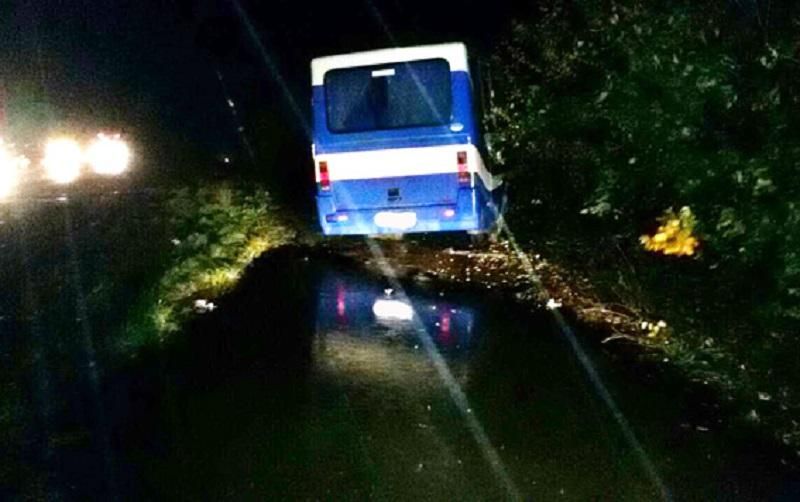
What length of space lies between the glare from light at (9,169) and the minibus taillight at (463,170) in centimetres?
Answer: 1117

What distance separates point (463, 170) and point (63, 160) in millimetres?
18178

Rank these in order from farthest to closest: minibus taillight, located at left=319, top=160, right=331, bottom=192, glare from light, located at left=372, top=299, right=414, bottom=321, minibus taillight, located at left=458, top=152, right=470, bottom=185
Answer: minibus taillight, located at left=319, top=160, right=331, bottom=192 < minibus taillight, located at left=458, top=152, right=470, bottom=185 < glare from light, located at left=372, top=299, right=414, bottom=321

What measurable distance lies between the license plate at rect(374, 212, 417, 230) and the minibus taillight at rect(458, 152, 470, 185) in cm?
82

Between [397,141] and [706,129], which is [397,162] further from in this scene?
[706,129]

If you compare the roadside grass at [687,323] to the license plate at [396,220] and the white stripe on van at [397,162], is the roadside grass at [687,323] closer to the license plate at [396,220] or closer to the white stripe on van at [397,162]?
the white stripe on van at [397,162]

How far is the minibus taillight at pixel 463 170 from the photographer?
15188 millimetres

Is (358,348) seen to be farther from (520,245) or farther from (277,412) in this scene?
(520,245)

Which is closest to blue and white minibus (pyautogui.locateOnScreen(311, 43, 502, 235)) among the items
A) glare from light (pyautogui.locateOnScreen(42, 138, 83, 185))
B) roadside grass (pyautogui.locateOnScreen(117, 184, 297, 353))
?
roadside grass (pyautogui.locateOnScreen(117, 184, 297, 353))

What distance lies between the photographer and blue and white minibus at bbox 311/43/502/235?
1532 centimetres

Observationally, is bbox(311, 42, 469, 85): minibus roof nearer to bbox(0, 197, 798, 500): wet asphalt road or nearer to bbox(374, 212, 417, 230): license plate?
bbox(374, 212, 417, 230): license plate

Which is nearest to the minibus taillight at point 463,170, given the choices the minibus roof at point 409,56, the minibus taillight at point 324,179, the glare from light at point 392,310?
the minibus roof at point 409,56

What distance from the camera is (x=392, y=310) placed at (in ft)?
40.3

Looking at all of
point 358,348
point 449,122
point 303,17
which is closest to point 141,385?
point 358,348

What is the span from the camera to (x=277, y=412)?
26.7 ft
